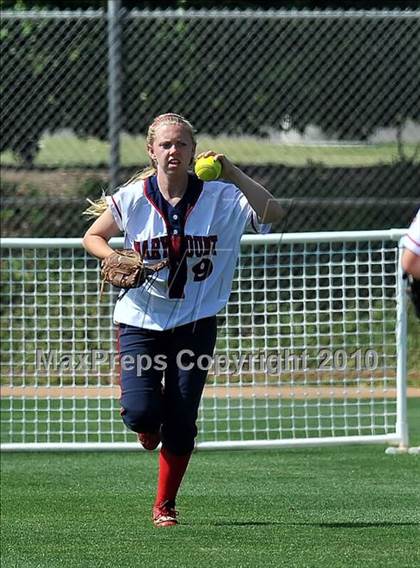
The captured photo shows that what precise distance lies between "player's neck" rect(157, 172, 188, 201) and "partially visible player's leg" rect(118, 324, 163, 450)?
25.9 inches

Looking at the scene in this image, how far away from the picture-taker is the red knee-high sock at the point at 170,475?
6.31 m

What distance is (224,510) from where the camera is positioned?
22.1 ft

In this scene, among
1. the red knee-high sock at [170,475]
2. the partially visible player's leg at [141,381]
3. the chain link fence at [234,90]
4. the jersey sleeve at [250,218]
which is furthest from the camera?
the chain link fence at [234,90]

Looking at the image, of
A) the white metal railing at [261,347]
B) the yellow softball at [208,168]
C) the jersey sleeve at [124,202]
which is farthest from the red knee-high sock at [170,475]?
the white metal railing at [261,347]

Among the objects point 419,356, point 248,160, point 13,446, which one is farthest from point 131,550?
point 248,160

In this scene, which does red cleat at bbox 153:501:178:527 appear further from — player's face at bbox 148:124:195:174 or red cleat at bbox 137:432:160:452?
player's face at bbox 148:124:195:174

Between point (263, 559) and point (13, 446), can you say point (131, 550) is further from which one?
point (13, 446)

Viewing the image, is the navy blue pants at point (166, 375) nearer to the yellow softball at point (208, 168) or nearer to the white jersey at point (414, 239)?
the yellow softball at point (208, 168)

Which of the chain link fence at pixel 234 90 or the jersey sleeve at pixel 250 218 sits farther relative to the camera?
the chain link fence at pixel 234 90

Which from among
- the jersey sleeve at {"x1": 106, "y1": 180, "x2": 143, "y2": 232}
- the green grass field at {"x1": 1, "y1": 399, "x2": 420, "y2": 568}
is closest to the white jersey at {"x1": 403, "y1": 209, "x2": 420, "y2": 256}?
the green grass field at {"x1": 1, "y1": 399, "x2": 420, "y2": 568}

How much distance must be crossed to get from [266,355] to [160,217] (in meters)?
3.46

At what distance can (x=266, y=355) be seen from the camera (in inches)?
379

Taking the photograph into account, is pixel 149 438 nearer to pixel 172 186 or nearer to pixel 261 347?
pixel 172 186

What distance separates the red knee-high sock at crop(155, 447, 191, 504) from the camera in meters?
6.31
